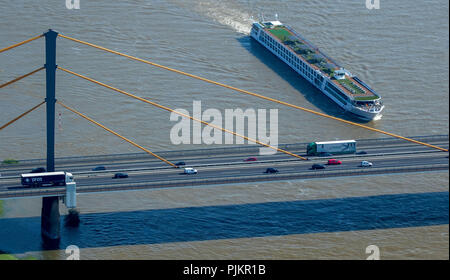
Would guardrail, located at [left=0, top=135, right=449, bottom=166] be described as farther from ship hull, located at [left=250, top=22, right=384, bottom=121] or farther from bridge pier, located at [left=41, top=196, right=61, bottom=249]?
ship hull, located at [left=250, top=22, right=384, bottom=121]

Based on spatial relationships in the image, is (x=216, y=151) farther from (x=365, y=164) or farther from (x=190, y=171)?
(x=365, y=164)

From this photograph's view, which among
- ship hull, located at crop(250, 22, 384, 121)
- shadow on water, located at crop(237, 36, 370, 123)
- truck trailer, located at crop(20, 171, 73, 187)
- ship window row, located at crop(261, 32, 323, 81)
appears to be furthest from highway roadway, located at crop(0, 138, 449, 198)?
ship window row, located at crop(261, 32, 323, 81)

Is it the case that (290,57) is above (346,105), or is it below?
above

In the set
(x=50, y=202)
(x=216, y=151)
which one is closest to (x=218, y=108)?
(x=216, y=151)

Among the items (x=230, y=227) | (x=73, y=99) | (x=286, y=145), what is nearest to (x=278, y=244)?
(x=230, y=227)

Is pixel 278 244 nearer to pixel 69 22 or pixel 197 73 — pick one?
pixel 197 73

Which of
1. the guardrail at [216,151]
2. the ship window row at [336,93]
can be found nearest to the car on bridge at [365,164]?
the guardrail at [216,151]
